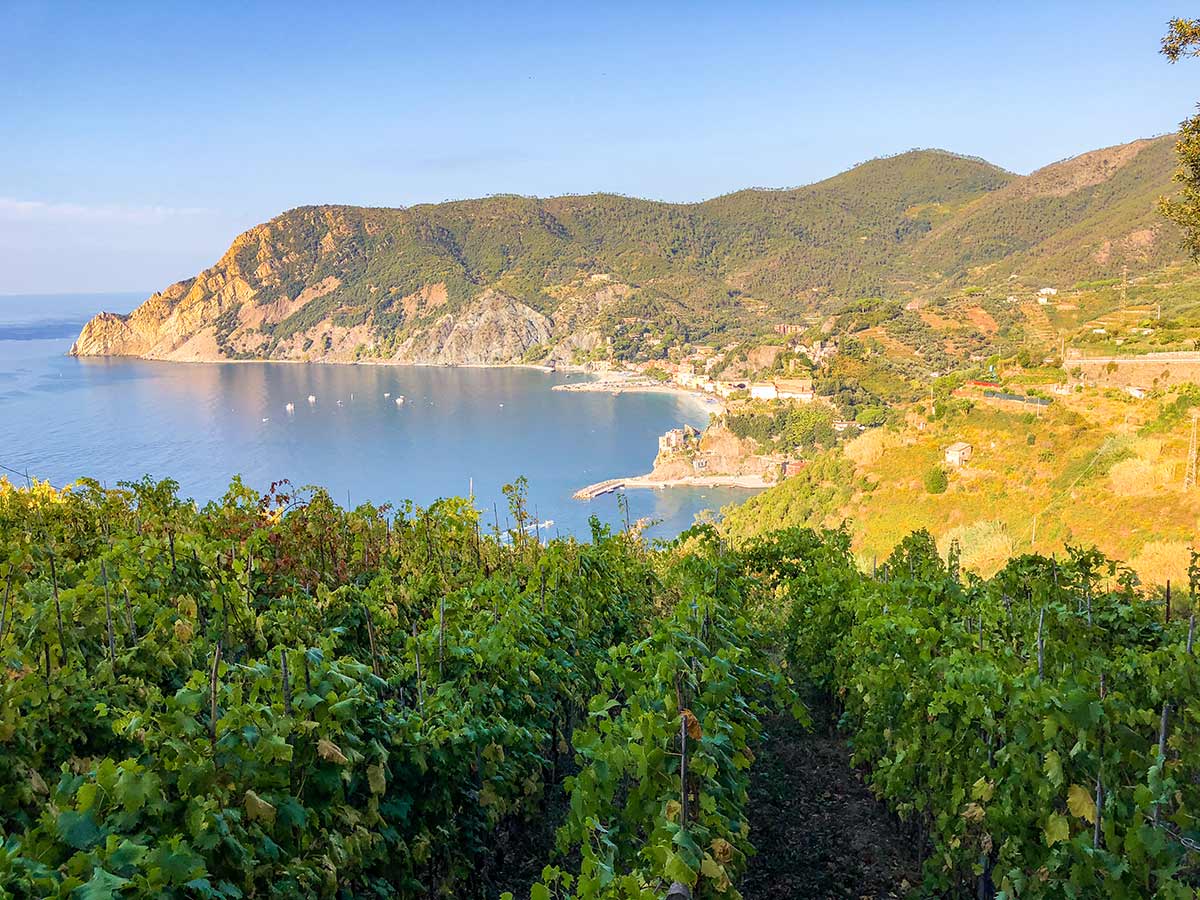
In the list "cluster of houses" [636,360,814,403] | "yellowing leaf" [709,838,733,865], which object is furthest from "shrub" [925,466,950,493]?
"cluster of houses" [636,360,814,403]

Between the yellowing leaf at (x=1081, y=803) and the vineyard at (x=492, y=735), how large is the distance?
0.01m

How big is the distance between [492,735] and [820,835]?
2.63 meters

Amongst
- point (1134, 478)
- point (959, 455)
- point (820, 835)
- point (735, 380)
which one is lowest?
point (959, 455)

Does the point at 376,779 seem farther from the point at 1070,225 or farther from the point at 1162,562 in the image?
the point at 1070,225

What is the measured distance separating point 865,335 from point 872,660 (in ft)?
310

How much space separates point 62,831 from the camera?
2.00 m

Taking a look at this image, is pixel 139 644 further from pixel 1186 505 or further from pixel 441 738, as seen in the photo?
pixel 1186 505

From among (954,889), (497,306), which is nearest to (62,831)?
(954,889)

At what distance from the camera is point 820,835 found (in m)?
4.96

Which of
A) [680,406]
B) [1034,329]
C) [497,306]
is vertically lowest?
[680,406]

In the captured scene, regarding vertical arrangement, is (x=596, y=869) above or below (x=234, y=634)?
below

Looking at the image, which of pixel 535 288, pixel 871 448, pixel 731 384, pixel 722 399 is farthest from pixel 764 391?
pixel 535 288

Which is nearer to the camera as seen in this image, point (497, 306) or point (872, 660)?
point (872, 660)

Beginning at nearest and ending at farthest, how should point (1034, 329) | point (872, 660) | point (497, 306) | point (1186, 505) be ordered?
point (872, 660)
point (1186, 505)
point (1034, 329)
point (497, 306)
